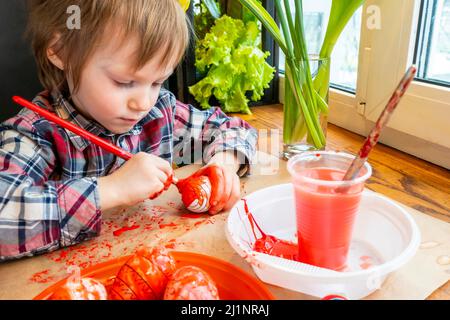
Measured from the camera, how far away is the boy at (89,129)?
1.92 feet

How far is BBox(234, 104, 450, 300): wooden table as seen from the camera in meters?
0.71

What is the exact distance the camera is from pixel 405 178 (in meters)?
0.81

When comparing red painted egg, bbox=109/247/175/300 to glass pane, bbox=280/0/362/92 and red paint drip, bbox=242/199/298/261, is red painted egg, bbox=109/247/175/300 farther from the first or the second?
glass pane, bbox=280/0/362/92

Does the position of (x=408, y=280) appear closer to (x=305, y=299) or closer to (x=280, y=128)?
(x=305, y=299)

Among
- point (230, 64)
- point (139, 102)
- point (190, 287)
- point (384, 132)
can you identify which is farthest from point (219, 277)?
point (230, 64)

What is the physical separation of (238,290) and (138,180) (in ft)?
0.81

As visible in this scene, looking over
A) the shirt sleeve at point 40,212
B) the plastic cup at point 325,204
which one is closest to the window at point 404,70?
the plastic cup at point 325,204

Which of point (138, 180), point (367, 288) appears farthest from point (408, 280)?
point (138, 180)

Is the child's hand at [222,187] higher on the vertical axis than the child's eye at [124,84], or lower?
lower

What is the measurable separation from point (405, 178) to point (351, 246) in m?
0.30

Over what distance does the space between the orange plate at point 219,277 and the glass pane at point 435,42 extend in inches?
23.8

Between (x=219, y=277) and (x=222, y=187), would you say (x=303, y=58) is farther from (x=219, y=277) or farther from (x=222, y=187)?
(x=219, y=277)

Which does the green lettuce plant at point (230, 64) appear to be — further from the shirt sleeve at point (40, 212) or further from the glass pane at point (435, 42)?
the shirt sleeve at point (40, 212)
